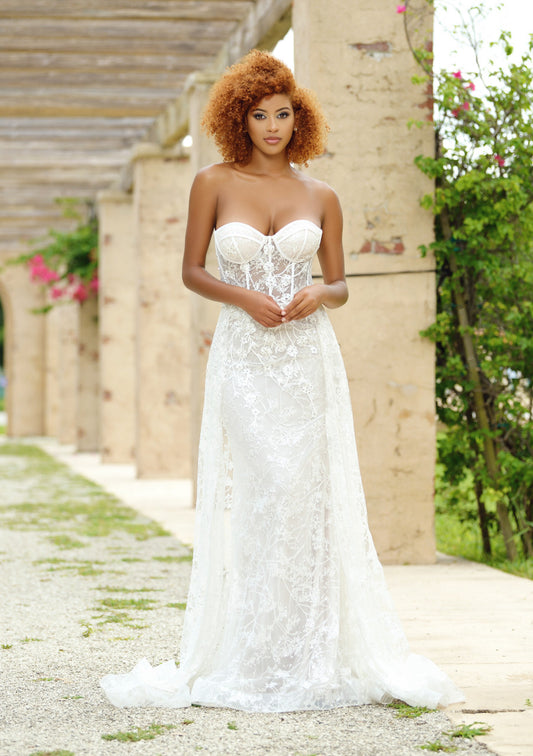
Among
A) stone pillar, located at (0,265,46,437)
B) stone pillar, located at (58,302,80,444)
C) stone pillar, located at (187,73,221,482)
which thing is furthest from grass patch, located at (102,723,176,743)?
stone pillar, located at (0,265,46,437)

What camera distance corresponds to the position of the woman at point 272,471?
326 cm

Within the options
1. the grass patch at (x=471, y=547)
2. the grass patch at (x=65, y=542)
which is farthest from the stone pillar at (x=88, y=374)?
the grass patch at (x=65, y=542)

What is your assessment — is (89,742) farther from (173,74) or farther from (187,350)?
(187,350)

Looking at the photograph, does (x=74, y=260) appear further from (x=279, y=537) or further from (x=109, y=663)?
(x=279, y=537)

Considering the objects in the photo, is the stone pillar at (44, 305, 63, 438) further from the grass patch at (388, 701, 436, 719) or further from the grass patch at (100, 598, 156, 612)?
the grass patch at (388, 701, 436, 719)

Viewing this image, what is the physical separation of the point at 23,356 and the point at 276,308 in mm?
21113

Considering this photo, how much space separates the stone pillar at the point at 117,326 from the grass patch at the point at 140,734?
11.3 m

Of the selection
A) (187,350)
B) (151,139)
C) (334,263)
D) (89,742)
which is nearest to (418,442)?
(334,263)

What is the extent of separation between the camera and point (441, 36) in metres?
5.92

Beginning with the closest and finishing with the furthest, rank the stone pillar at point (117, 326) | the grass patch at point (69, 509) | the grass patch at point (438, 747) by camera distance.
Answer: the grass patch at point (438, 747) → the grass patch at point (69, 509) → the stone pillar at point (117, 326)

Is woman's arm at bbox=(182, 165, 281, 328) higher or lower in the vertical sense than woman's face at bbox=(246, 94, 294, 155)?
lower

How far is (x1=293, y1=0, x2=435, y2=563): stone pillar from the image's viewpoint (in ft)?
19.5

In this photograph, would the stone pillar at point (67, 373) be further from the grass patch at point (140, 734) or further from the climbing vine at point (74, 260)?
the grass patch at point (140, 734)

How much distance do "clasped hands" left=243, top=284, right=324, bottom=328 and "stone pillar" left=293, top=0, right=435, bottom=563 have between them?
2.61m
